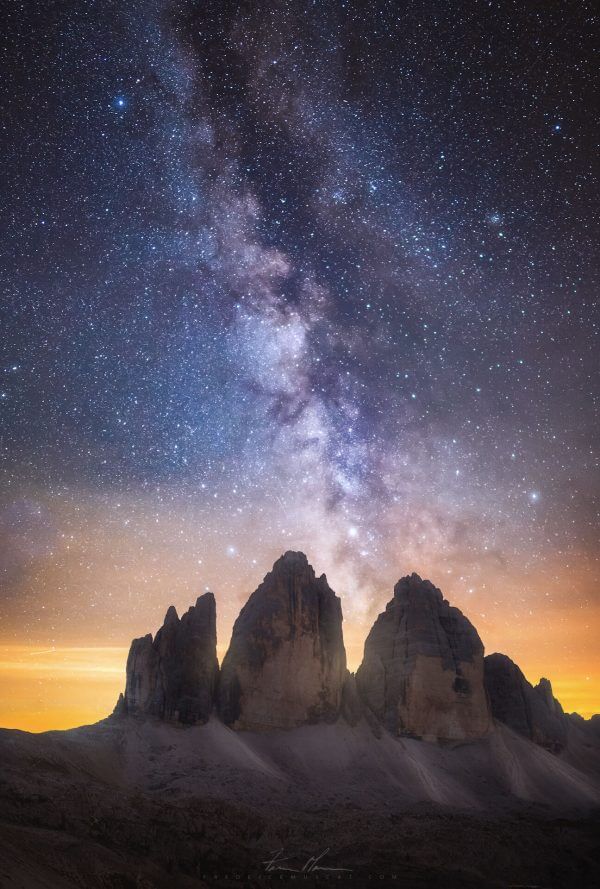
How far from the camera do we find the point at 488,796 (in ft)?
215

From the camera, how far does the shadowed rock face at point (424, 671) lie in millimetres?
76750

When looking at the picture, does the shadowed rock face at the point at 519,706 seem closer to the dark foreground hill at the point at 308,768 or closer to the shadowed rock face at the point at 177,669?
the dark foreground hill at the point at 308,768

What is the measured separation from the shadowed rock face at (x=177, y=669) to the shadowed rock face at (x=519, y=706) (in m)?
51.0

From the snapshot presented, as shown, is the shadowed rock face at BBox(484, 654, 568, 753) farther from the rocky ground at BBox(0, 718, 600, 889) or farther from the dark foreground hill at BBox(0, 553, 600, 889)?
the rocky ground at BBox(0, 718, 600, 889)

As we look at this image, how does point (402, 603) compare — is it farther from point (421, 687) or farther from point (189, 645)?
point (189, 645)

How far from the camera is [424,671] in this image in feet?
256

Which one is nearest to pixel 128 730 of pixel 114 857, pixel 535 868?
pixel 114 857

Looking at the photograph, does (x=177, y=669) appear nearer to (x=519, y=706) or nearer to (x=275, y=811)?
(x=275, y=811)

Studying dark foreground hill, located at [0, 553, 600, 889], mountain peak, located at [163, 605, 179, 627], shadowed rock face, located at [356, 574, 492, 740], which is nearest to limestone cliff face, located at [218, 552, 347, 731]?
dark foreground hill, located at [0, 553, 600, 889]

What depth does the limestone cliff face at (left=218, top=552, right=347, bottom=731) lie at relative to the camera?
6969cm

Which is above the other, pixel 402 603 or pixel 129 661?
pixel 402 603

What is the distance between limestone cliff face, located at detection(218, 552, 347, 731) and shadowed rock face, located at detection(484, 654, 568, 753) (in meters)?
31.0

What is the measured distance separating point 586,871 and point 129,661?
178 ft

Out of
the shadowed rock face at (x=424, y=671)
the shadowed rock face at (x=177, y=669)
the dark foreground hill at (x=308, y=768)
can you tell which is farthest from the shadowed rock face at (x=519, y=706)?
the shadowed rock face at (x=177, y=669)
